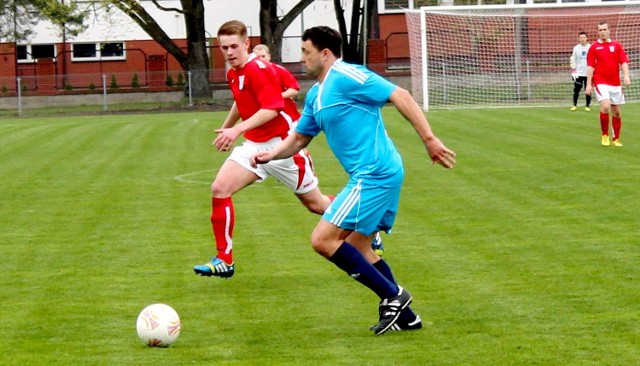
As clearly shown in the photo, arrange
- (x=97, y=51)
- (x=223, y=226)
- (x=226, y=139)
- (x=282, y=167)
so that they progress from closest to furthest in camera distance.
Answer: (x=226, y=139), (x=223, y=226), (x=282, y=167), (x=97, y=51)

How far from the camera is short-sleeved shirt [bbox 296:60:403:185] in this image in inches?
280

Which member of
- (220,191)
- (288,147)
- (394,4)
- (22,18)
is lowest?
(220,191)

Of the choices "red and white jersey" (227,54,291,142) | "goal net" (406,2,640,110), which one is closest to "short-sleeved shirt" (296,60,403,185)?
"red and white jersey" (227,54,291,142)

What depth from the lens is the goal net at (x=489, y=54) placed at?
1133 inches

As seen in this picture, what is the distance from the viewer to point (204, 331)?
735 centimetres

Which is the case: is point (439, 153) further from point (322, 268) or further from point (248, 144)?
point (248, 144)

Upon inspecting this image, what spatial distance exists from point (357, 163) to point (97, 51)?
1823 inches

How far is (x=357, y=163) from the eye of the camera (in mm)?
7199

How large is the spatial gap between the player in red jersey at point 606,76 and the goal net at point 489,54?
723 centimetres

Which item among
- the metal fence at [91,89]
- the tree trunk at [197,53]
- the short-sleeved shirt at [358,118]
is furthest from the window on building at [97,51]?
the short-sleeved shirt at [358,118]

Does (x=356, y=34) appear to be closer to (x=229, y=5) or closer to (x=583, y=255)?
(x=229, y=5)

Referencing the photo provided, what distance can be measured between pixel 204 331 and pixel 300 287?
157cm

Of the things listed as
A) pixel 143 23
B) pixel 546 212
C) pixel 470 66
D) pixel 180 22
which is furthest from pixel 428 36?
pixel 180 22

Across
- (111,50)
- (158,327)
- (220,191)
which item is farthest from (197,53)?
(158,327)
